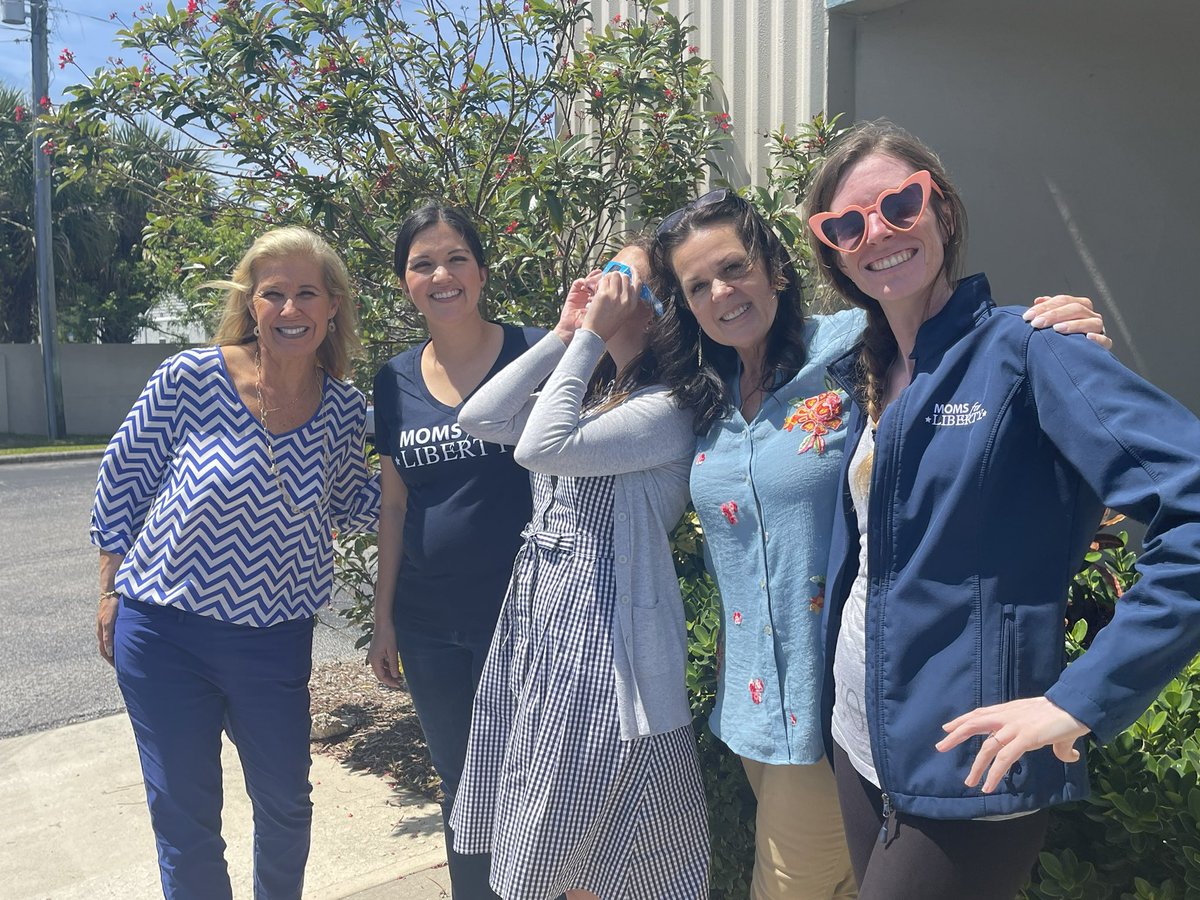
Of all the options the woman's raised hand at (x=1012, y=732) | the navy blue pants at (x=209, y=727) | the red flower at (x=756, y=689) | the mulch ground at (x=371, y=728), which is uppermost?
the woman's raised hand at (x=1012, y=732)

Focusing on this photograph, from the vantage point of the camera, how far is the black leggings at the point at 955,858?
5.23 ft

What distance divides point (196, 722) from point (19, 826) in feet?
6.63

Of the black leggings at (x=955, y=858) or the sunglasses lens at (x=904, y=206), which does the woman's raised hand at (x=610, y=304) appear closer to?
the sunglasses lens at (x=904, y=206)

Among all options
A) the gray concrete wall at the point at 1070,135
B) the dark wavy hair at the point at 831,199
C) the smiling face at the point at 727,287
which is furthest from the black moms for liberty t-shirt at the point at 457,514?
the gray concrete wall at the point at 1070,135

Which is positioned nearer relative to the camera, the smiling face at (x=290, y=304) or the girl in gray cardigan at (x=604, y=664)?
the girl in gray cardigan at (x=604, y=664)

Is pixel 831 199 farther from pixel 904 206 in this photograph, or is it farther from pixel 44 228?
pixel 44 228

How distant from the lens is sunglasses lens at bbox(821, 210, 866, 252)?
1.80 meters

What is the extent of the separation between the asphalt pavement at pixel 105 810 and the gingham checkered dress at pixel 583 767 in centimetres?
139

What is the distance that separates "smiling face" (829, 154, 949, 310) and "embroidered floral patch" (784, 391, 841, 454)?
281 mm

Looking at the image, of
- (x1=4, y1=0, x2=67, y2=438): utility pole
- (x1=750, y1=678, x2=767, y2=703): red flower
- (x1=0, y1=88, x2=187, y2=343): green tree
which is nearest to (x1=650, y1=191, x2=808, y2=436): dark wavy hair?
(x1=750, y1=678, x2=767, y2=703): red flower

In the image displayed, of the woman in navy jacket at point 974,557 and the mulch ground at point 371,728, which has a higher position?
the woman in navy jacket at point 974,557

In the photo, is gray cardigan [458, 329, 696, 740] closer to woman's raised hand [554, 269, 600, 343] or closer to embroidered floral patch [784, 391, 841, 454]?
woman's raised hand [554, 269, 600, 343]

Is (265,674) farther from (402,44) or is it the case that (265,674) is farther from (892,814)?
(402,44)

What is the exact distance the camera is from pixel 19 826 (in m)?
4.07
